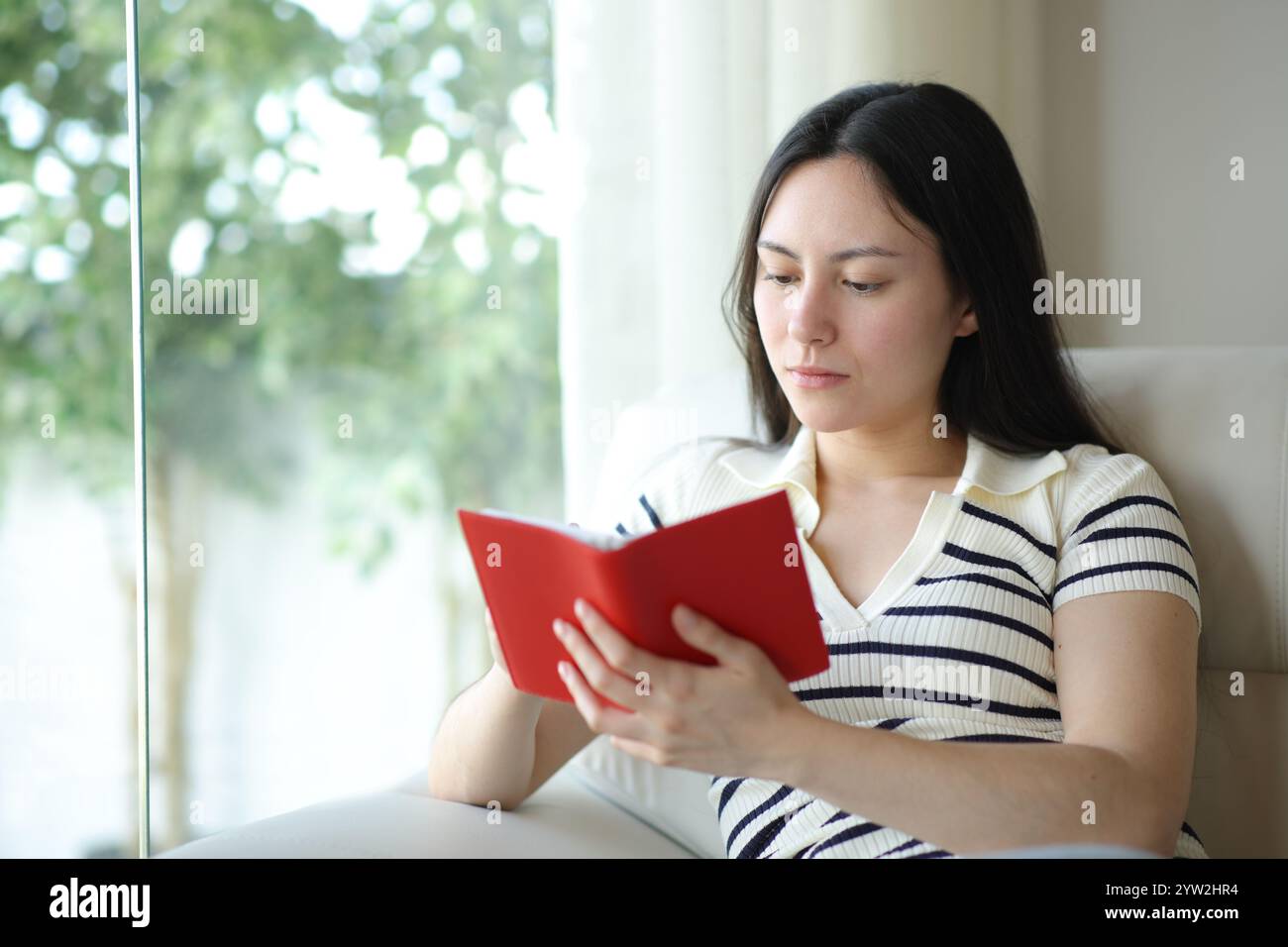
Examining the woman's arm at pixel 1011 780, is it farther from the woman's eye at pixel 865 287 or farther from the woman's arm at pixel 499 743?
the woman's eye at pixel 865 287

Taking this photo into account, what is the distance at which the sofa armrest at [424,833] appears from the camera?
1099mm

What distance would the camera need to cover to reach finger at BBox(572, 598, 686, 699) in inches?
35.2

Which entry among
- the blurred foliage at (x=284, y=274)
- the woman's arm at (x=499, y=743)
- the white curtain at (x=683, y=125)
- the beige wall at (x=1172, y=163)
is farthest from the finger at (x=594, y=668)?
the blurred foliage at (x=284, y=274)

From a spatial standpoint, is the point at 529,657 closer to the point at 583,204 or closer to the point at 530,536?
the point at 530,536

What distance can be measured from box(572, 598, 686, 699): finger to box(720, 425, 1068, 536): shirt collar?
0.36 meters

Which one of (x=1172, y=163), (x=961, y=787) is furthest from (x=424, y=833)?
(x=1172, y=163)

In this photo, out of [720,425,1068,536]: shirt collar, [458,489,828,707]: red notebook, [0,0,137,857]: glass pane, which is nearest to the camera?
[458,489,828,707]: red notebook

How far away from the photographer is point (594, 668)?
0.91 metres

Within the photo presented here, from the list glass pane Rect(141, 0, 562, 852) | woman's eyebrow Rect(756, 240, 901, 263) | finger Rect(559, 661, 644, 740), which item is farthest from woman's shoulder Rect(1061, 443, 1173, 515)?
glass pane Rect(141, 0, 562, 852)

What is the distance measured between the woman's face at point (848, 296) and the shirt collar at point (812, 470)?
9 cm

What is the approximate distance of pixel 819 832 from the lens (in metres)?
1.10

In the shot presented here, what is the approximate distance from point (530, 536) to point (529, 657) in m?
0.15

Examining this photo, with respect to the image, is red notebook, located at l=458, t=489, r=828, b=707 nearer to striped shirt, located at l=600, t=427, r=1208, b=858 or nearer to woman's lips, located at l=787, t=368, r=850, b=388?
striped shirt, located at l=600, t=427, r=1208, b=858
